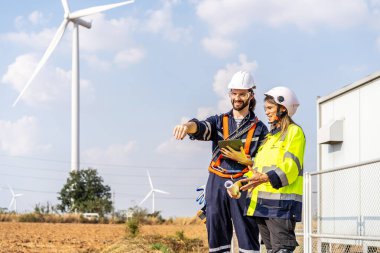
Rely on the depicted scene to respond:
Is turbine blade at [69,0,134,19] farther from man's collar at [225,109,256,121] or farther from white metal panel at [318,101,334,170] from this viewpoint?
man's collar at [225,109,256,121]

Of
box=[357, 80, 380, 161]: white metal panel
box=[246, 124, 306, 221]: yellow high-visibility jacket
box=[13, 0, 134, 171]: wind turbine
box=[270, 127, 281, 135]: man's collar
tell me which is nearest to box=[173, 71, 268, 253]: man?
box=[270, 127, 281, 135]: man's collar

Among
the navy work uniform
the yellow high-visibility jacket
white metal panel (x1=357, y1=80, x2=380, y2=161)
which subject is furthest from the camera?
white metal panel (x1=357, y1=80, x2=380, y2=161)

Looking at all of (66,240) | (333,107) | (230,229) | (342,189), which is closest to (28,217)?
(66,240)

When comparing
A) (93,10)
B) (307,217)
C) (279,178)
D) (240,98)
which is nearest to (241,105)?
(240,98)

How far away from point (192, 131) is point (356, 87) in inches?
268

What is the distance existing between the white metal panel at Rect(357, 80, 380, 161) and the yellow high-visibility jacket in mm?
6297

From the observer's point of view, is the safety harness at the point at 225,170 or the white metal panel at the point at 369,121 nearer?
the safety harness at the point at 225,170

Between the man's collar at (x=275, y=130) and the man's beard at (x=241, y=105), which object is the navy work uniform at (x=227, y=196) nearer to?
the man's beard at (x=241, y=105)

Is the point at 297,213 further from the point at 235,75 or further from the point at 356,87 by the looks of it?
the point at 356,87

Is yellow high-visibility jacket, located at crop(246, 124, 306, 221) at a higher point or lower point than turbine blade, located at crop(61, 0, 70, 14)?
lower

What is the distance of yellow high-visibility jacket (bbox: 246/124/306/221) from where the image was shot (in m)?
4.45

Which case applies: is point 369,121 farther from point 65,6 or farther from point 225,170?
point 65,6

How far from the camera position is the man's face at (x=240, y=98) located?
5.16 metres

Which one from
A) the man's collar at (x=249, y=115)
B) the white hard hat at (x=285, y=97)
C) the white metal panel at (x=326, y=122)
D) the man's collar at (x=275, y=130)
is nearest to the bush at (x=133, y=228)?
the white metal panel at (x=326, y=122)
